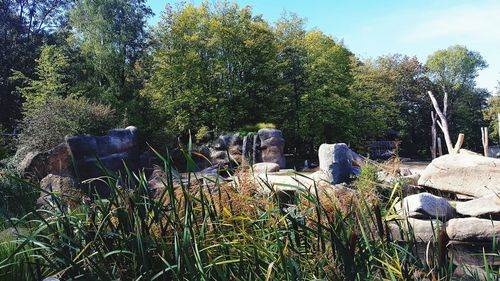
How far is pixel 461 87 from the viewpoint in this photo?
3725 cm

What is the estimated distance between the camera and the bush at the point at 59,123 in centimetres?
1340

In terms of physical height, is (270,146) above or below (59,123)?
below

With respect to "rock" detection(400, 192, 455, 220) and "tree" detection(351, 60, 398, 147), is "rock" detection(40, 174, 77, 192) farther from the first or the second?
"tree" detection(351, 60, 398, 147)

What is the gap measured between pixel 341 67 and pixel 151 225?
2559 centimetres

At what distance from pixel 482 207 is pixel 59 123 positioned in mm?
11900

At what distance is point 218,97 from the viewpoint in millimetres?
21984

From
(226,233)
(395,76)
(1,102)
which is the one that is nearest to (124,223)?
(226,233)

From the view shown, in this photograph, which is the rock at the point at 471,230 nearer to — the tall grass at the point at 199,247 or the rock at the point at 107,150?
the tall grass at the point at 199,247

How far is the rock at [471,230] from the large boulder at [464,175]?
216 centimetres

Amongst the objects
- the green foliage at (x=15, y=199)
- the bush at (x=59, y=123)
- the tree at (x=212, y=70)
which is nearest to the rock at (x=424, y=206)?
the green foliage at (x=15, y=199)

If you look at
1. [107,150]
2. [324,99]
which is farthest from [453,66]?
[107,150]

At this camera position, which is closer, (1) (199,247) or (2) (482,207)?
(1) (199,247)

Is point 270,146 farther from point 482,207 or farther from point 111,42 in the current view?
point 111,42

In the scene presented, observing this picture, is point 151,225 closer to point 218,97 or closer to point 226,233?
point 226,233
